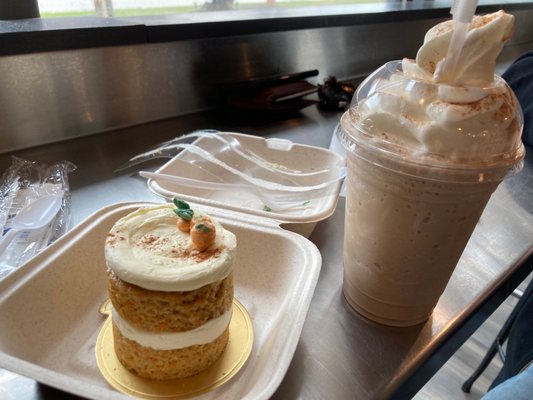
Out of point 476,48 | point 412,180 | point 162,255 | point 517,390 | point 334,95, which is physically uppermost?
point 476,48

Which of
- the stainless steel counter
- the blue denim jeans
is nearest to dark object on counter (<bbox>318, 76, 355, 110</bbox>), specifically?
the stainless steel counter

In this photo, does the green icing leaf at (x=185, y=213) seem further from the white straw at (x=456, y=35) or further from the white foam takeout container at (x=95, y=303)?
the white straw at (x=456, y=35)

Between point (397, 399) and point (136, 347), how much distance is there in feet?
1.35

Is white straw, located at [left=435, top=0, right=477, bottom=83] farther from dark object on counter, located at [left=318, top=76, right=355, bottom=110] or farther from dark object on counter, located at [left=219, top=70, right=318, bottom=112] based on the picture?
dark object on counter, located at [left=318, top=76, right=355, bottom=110]

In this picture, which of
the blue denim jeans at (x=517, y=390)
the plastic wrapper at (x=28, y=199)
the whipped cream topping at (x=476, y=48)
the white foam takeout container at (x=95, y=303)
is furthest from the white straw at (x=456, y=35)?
the plastic wrapper at (x=28, y=199)

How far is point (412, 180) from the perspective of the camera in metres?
0.57

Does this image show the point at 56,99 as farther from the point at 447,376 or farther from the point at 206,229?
the point at 447,376

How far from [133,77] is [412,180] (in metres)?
1.12

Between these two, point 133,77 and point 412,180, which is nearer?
point 412,180

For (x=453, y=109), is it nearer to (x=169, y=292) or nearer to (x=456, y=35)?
(x=456, y=35)

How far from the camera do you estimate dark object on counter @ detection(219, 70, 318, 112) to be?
158cm

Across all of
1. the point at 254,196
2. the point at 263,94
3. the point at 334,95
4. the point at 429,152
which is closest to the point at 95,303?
the point at 254,196

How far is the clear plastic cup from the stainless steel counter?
0.08 meters

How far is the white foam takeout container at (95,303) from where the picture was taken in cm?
59
